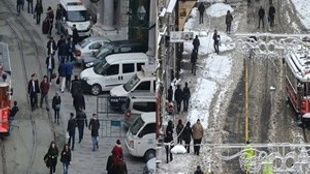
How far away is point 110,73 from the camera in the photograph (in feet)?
194

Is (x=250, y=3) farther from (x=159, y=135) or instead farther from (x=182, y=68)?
(x=159, y=135)

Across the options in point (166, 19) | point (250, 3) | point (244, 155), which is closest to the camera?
point (244, 155)

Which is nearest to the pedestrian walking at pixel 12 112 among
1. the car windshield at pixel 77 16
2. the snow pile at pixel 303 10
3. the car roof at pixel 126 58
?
the car roof at pixel 126 58

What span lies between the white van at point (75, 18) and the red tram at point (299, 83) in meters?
11.3

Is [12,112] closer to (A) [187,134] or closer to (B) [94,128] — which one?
(B) [94,128]

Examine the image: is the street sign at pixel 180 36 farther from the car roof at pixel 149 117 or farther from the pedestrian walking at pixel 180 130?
the pedestrian walking at pixel 180 130

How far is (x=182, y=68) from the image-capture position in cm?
6234

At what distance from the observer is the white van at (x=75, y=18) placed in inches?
2594

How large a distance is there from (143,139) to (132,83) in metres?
5.81

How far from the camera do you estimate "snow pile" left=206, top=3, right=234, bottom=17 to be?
7000 centimetres

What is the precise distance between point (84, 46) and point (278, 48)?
28.5 ft

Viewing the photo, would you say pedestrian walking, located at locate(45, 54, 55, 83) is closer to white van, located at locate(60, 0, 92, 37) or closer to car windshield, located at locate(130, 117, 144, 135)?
white van, located at locate(60, 0, 92, 37)

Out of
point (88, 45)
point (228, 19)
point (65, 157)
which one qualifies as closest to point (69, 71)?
point (88, 45)

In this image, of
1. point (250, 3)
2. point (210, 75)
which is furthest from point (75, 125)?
point (250, 3)
